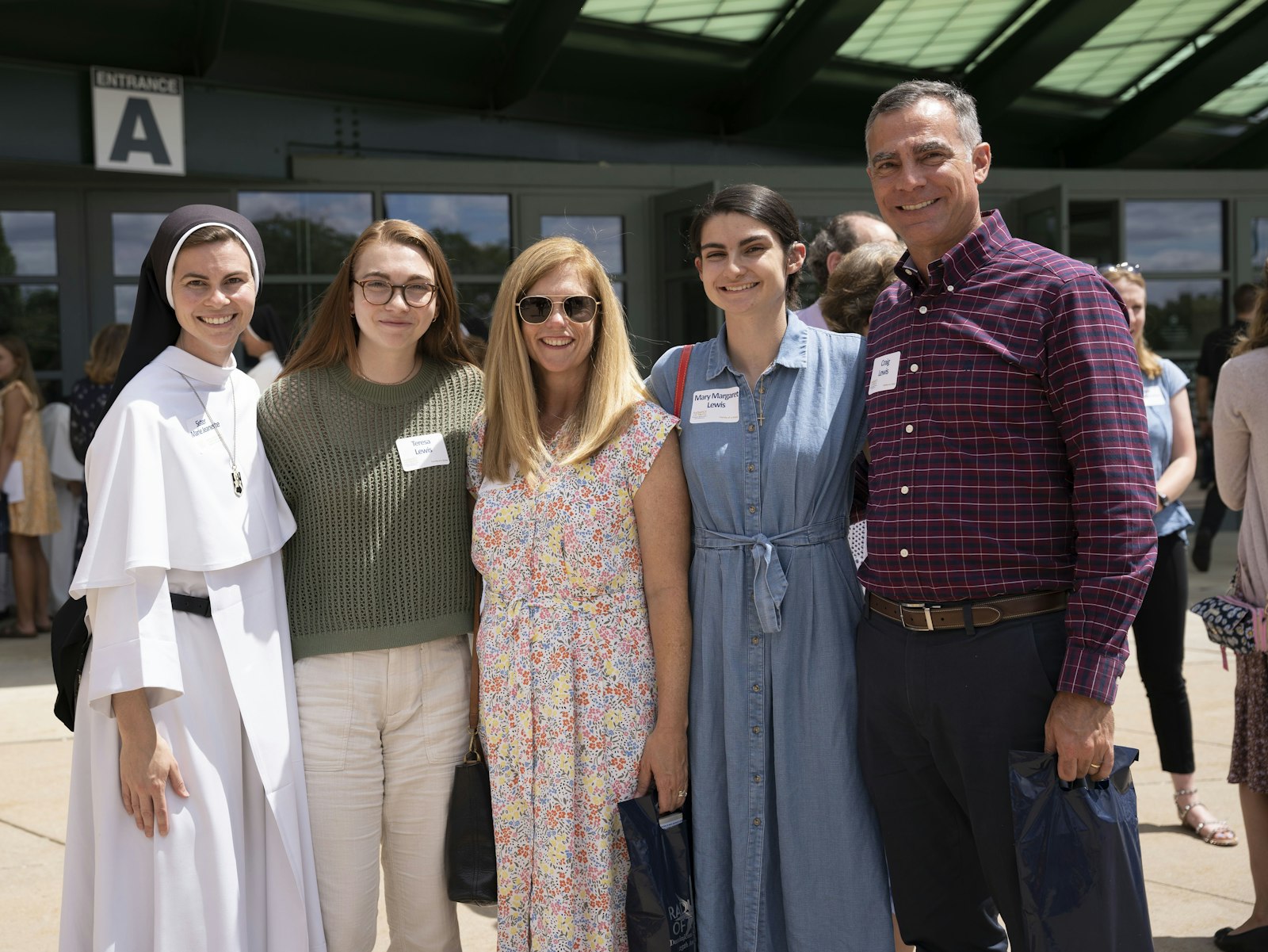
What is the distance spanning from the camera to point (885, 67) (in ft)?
39.2

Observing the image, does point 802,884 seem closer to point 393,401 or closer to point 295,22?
point 393,401

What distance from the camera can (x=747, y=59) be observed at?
1118cm

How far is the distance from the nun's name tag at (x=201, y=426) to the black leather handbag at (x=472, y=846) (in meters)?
1.09

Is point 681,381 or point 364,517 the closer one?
point 364,517

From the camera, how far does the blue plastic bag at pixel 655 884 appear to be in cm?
290

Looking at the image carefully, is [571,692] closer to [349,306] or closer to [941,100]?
[349,306]

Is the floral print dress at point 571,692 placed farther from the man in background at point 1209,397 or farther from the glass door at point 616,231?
the man in background at point 1209,397

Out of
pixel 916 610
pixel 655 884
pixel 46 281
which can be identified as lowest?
pixel 655 884

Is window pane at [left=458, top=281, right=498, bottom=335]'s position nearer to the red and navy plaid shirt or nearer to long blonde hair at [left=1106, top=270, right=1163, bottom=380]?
long blonde hair at [left=1106, top=270, right=1163, bottom=380]

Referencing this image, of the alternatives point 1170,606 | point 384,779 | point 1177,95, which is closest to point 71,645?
point 384,779

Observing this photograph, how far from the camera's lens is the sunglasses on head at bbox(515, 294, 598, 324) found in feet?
10.3

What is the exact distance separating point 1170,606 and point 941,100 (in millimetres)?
2778

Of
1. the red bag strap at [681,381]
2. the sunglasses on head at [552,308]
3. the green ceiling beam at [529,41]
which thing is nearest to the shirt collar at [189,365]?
the sunglasses on head at [552,308]

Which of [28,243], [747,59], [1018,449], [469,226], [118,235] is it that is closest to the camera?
[1018,449]
